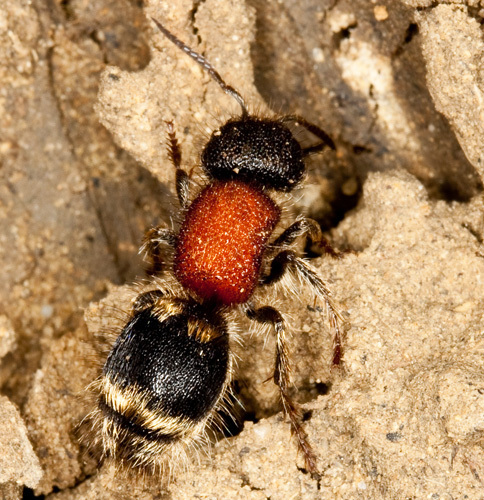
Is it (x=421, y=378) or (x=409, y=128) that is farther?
(x=409, y=128)

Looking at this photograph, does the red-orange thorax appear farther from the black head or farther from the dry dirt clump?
the dry dirt clump

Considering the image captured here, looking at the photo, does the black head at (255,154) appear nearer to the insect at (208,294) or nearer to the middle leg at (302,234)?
the insect at (208,294)

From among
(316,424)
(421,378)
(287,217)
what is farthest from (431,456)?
(287,217)

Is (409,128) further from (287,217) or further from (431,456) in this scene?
(431,456)

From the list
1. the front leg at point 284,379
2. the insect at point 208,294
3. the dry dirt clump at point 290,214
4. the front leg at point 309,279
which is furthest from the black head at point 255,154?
the front leg at point 284,379

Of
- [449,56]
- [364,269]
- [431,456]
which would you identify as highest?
[449,56]

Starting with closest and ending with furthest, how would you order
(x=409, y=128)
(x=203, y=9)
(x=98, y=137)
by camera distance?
(x=203, y=9), (x=409, y=128), (x=98, y=137)

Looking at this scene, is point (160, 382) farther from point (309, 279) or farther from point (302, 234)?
point (302, 234)
